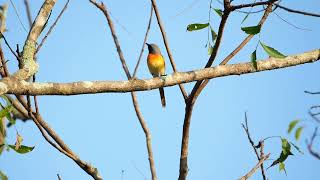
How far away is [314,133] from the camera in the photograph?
2152mm

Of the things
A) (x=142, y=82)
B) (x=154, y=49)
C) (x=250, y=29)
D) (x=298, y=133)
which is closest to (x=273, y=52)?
(x=250, y=29)

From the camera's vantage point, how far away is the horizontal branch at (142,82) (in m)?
2.68

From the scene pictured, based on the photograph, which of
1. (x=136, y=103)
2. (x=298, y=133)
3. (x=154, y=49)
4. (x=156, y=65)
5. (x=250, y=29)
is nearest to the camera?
(x=298, y=133)

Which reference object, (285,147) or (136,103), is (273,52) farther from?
(136,103)

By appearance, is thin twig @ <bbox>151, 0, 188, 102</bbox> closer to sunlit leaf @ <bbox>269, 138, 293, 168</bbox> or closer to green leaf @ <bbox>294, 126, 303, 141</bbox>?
sunlit leaf @ <bbox>269, 138, 293, 168</bbox>

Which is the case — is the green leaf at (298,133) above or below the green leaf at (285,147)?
below

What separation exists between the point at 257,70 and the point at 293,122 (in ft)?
1.56

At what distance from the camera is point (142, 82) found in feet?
9.74

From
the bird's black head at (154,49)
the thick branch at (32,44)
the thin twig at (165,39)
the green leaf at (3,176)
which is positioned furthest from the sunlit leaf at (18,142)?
the bird's black head at (154,49)

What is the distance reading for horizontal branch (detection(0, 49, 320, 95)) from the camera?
2682 mm

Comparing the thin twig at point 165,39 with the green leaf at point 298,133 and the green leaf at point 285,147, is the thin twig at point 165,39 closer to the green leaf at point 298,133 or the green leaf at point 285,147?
the green leaf at point 285,147

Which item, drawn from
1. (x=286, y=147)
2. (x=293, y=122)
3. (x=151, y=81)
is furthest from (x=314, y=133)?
(x=286, y=147)

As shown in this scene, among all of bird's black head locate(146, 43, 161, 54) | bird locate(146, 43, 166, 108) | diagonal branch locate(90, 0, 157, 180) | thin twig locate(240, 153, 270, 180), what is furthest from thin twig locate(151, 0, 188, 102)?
bird's black head locate(146, 43, 161, 54)

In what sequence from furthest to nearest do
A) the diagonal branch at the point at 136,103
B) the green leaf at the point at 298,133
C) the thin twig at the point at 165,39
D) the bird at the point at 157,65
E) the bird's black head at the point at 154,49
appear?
the bird's black head at the point at 154,49 → the bird at the point at 157,65 → the diagonal branch at the point at 136,103 → the thin twig at the point at 165,39 → the green leaf at the point at 298,133
